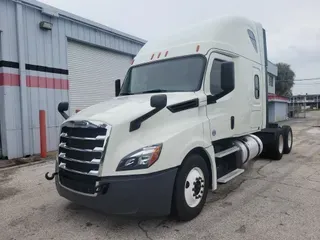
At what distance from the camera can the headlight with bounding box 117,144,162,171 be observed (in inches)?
127

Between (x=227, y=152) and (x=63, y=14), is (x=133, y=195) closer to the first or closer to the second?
(x=227, y=152)

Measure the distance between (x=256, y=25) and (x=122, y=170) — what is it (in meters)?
5.16

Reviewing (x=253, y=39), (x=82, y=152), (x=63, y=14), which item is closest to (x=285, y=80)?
(x=63, y=14)

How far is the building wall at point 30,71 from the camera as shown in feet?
26.9

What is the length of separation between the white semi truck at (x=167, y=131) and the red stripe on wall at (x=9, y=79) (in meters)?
4.89

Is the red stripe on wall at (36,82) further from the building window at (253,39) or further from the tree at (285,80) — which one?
the tree at (285,80)

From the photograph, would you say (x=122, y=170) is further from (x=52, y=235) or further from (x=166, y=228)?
(x=52, y=235)

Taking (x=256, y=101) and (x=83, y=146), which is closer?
(x=83, y=146)

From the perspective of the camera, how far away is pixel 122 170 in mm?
3219

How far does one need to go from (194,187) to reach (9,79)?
23.1 ft

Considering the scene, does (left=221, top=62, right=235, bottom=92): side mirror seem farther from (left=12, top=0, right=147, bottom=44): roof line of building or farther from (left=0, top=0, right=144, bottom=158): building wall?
(left=12, top=0, right=147, bottom=44): roof line of building

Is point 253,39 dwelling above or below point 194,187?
above

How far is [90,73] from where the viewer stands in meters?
11.2

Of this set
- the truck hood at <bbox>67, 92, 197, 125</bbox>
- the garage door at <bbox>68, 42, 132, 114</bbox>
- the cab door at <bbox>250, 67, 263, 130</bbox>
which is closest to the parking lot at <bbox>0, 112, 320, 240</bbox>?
the cab door at <bbox>250, 67, 263, 130</bbox>
